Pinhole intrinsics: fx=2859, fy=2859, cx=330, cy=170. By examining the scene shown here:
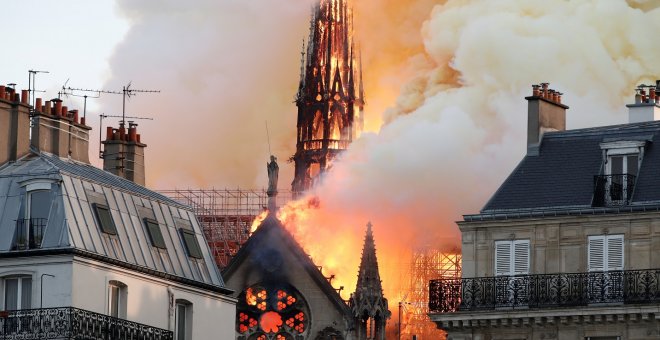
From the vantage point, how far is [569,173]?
78.1m

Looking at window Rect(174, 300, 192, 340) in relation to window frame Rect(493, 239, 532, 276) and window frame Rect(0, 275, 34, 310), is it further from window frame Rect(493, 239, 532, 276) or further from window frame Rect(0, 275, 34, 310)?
window frame Rect(493, 239, 532, 276)

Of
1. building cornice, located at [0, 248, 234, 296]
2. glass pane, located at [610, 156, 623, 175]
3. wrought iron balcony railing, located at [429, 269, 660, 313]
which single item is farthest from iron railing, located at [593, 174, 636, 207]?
building cornice, located at [0, 248, 234, 296]

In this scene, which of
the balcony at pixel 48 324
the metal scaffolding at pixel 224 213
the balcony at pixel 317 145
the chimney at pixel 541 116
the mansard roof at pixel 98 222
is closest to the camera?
the balcony at pixel 48 324

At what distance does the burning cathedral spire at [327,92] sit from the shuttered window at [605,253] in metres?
83.4

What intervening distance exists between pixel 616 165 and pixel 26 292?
1786 centimetres

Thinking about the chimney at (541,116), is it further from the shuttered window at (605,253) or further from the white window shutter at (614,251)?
the white window shutter at (614,251)

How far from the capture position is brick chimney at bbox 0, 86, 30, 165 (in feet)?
238

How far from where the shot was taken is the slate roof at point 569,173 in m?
76.5

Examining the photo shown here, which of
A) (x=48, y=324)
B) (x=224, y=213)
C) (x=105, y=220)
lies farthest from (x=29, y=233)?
(x=224, y=213)

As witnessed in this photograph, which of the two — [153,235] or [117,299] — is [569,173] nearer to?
[153,235]

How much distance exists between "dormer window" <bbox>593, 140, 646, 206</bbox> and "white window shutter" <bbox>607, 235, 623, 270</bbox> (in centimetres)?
107

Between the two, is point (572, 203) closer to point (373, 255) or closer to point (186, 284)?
point (186, 284)

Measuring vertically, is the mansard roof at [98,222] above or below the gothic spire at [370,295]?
below

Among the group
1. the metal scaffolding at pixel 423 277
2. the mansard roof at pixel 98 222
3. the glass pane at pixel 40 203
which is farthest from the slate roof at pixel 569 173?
the metal scaffolding at pixel 423 277
